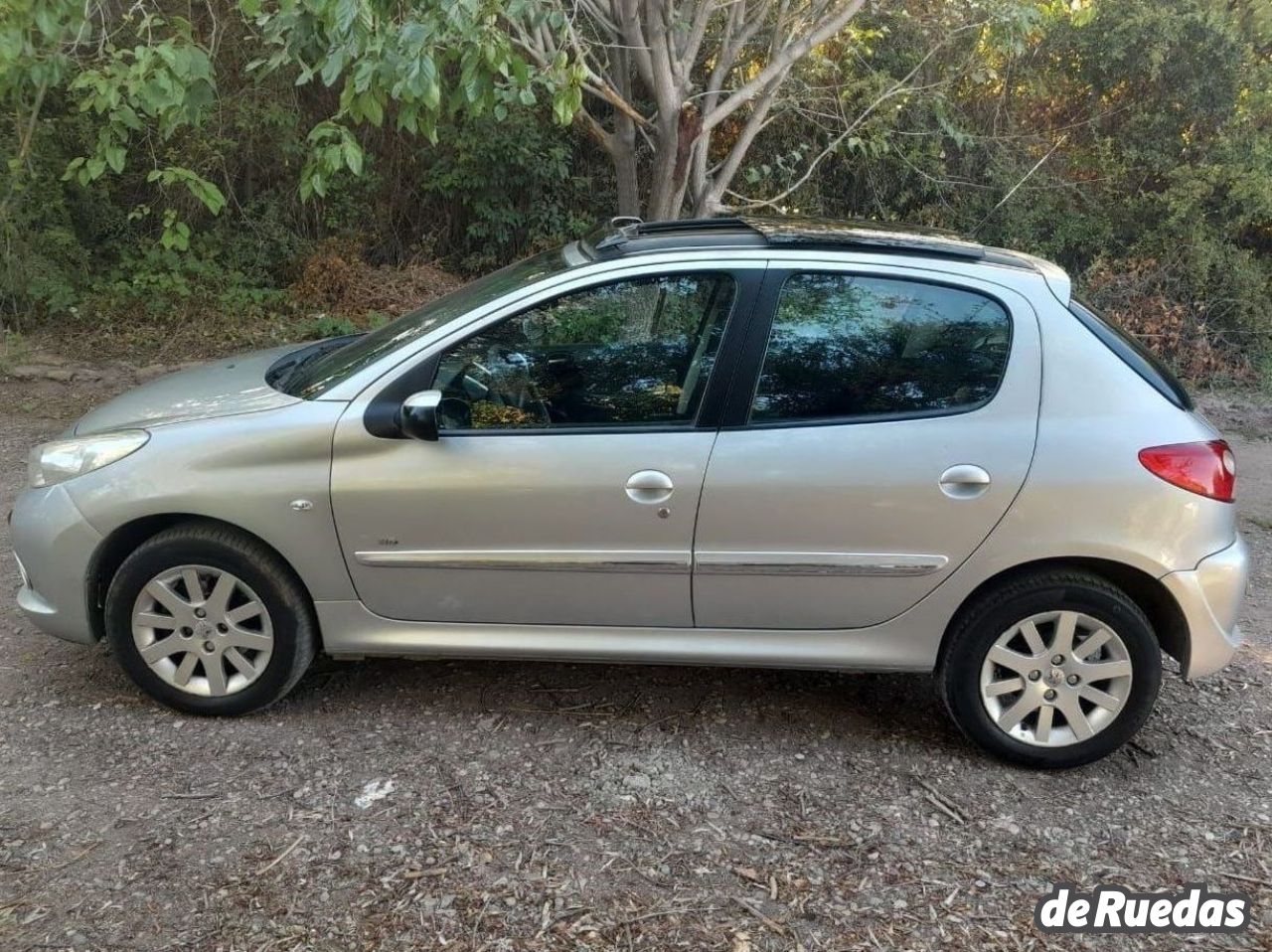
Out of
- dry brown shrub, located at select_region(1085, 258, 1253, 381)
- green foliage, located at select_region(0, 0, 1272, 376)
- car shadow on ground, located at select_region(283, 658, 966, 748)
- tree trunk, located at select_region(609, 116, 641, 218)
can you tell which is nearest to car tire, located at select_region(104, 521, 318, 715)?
car shadow on ground, located at select_region(283, 658, 966, 748)

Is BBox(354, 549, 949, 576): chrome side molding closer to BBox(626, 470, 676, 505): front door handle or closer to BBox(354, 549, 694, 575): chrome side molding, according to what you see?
BBox(354, 549, 694, 575): chrome side molding

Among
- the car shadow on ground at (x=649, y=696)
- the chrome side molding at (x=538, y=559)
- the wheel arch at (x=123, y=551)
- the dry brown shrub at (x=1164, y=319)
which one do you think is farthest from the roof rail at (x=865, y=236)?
the dry brown shrub at (x=1164, y=319)

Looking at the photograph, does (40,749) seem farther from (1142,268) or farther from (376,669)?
(1142,268)

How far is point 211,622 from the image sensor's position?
347cm

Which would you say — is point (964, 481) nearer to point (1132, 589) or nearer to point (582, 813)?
point (1132, 589)

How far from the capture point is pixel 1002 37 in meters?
7.81

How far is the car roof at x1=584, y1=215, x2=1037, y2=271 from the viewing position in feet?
11.2

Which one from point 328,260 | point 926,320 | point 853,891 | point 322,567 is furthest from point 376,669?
point 328,260

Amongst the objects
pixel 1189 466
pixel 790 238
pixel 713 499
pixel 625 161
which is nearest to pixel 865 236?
pixel 790 238

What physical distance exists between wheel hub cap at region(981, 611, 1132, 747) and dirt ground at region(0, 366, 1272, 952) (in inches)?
7.3

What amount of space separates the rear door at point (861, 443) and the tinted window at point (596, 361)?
7.5 inches

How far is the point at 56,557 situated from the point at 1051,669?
3387 mm

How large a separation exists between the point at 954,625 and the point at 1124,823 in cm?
78

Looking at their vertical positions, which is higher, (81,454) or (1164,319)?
(81,454)
